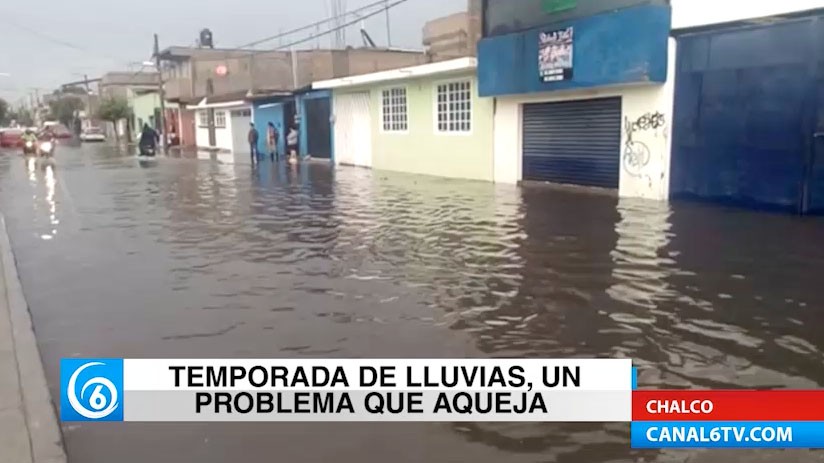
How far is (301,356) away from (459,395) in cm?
140

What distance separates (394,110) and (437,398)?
21.3m

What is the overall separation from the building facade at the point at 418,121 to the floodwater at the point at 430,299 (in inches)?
288

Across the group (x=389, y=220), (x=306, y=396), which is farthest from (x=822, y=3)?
(x=306, y=396)

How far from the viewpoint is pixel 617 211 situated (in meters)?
12.8

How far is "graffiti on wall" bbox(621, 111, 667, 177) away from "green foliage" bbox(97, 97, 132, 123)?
5972cm

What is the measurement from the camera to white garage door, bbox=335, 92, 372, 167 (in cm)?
2716

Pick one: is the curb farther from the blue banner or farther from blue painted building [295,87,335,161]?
blue painted building [295,87,335,161]

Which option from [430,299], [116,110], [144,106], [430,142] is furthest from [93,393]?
[116,110]

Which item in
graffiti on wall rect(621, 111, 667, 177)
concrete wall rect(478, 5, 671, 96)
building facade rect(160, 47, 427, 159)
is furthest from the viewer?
building facade rect(160, 47, 427, 159)

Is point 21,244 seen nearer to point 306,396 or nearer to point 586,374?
point 306,396

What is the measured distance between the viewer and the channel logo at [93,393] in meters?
4.22

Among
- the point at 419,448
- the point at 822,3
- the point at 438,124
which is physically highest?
the point at 822,3

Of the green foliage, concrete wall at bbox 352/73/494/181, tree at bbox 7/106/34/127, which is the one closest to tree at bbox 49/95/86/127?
the green foliage

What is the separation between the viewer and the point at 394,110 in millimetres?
24953
